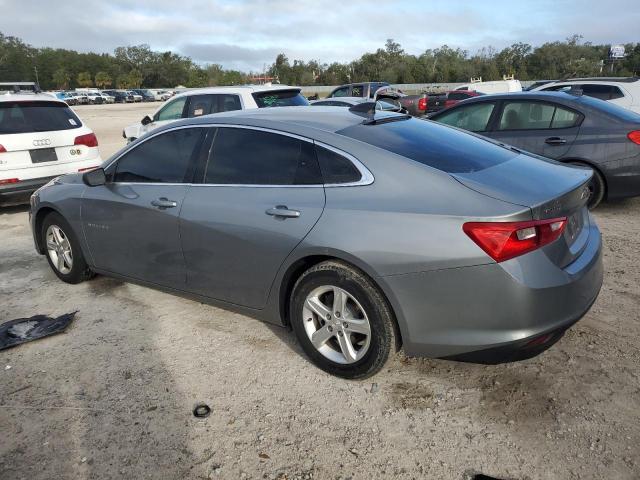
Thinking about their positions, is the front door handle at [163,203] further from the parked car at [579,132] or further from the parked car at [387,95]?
the parked car at [387,95]

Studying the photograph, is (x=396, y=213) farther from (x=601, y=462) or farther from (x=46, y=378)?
(x=46, y=378)

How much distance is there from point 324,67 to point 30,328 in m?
104

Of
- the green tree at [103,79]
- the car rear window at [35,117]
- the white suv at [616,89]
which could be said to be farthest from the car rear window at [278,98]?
the green tree at [103,79]

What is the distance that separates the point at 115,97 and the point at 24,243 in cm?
7037

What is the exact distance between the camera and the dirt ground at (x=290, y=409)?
2.45 metres

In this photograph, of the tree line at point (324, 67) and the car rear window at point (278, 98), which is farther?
the tree line at point (324, 67)

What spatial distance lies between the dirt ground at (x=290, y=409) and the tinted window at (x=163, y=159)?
3.76 feet

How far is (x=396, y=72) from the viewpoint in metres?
84.9

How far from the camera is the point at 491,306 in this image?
8.22 feet

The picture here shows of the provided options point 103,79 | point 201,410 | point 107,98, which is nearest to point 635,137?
point 201,410

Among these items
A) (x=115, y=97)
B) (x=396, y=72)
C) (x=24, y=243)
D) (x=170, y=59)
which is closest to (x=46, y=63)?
(x=170, y=59)

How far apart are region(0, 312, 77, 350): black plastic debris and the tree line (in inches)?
2537

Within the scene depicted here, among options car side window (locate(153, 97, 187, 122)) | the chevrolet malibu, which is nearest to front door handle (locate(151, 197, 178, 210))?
the chevrolet malibu

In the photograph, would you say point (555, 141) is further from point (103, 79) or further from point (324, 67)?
point (103, 79)
